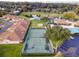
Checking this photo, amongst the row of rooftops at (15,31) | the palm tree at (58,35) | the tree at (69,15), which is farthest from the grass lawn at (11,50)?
the tree at (69,15)

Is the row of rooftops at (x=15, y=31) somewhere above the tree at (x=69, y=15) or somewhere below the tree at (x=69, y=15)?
below

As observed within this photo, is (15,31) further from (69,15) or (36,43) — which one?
(69,15)

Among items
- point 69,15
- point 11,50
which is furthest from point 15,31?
point 69,15

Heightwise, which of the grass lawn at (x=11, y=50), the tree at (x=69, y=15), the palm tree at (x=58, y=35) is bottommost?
the grass lawn at (x=11, y=50)

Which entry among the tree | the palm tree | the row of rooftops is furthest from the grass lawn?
the tree

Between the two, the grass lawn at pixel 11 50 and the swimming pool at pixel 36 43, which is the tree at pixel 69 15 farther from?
the grass lawn at pixel 11 50
